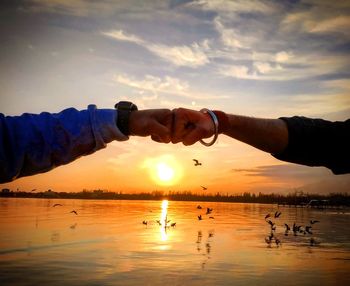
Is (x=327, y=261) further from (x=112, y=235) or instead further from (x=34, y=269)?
(x=112, y=235)

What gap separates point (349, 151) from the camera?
415 centimetres

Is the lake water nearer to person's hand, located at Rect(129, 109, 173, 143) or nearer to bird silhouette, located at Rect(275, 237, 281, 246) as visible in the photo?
bird silhouette, located at Rect(275, 237, 281, 246)

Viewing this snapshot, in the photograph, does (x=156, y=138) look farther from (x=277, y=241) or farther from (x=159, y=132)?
(x=277, y=241)

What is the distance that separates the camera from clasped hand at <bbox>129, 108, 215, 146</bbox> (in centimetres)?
452

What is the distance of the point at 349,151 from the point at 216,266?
2295cm

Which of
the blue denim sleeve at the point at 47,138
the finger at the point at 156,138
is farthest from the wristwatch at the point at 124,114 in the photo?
the finger at the point at 156,138

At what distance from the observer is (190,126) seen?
497 centimetres

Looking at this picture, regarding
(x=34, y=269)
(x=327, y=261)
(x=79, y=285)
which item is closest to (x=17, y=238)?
(x=34, y=269)

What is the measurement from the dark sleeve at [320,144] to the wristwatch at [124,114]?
1.86 meters

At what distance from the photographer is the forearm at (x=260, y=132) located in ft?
14.1

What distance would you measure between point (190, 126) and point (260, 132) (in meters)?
0.98

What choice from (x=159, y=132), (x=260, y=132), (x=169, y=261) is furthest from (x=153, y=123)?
(x=169, y=261)

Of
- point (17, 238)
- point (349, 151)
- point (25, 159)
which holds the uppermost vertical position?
point (349, 151)

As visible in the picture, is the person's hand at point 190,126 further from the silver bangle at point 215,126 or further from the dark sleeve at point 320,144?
the dark sleeve at point 320,144
